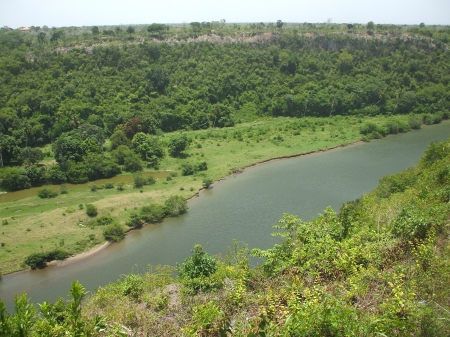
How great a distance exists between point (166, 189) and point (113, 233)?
6.75 metres

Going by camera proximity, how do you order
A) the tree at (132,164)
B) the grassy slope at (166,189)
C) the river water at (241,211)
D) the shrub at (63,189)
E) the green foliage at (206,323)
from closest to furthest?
the green foliage at (206,323) → the river water at (241,211) → the grassy slope at (166,189) → the shrub at (63,189) → the tree at (132,164)

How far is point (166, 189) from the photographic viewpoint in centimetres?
2848

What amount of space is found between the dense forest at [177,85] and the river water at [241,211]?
921 cm

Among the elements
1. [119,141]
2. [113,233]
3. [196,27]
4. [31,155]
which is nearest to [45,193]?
[31,155]

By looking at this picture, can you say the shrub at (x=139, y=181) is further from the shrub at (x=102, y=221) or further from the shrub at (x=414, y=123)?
the shrub at (x=414, y=123)

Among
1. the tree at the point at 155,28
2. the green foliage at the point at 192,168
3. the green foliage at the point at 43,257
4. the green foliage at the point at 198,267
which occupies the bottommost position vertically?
the green foliage at the point at 43,257

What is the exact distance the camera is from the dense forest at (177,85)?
114 ft

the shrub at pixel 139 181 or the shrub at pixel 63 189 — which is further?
the shrub at pixel 139 181

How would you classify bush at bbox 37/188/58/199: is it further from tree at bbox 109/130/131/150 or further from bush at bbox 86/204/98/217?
tree at bbox 109/130/131/150

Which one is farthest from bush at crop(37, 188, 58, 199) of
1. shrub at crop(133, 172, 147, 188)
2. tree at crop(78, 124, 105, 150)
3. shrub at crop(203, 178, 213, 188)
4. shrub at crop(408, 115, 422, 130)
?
shrub at crop(408, 115, 422, 130)

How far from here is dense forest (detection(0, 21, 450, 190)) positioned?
34875 mm

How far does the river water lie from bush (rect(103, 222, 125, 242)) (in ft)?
1.28

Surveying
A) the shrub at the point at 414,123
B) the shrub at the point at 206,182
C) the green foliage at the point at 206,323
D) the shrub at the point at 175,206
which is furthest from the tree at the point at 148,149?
the shrub at the point at 414,123

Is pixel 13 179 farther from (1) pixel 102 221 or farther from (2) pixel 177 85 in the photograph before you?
(2) pixel 177 85
